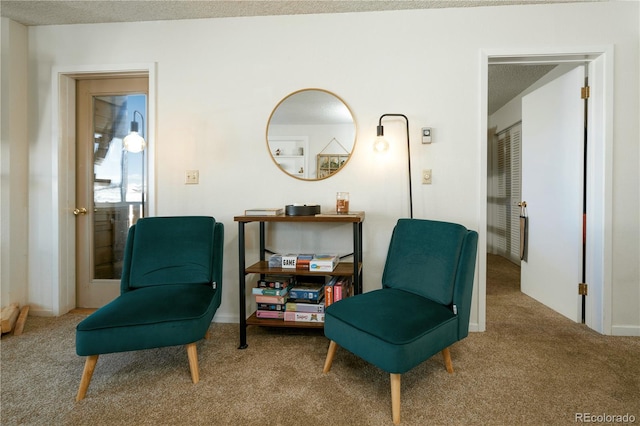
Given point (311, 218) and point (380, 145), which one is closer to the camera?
point (311, 218)

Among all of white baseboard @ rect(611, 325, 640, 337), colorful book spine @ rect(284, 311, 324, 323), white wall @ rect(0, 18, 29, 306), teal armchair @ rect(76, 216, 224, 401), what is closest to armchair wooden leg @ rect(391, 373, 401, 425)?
colorful book spine @ rect(284, 311, 324, 323)

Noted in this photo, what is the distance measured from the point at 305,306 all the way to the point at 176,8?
8.04 feet

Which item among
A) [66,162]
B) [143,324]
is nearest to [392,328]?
[143,324]

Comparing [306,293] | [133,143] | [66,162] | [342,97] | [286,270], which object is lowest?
[306,293]

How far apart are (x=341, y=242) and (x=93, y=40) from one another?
2.67 meters

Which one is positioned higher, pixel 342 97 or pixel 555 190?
pixel 342 97

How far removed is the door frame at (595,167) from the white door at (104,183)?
9.34 feet

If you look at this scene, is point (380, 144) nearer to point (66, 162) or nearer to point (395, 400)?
point (395, 400)

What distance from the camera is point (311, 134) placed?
2.32 metres

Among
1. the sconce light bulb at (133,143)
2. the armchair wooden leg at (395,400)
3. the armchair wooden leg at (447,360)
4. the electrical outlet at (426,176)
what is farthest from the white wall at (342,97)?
the armchair wooden leg at (395,400)

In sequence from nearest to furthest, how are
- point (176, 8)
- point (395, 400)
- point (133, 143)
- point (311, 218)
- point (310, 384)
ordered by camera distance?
point (395, 400)
point (310, 384)
point (311, 218)
point (176, 8)
point (133, 143)

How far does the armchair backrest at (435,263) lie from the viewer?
62.9 inches

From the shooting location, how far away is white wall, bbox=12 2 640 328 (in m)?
2.14

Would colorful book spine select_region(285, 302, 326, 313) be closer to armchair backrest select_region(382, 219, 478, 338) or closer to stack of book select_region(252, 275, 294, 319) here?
stack of book select_region(252, 275, 294, 319)
